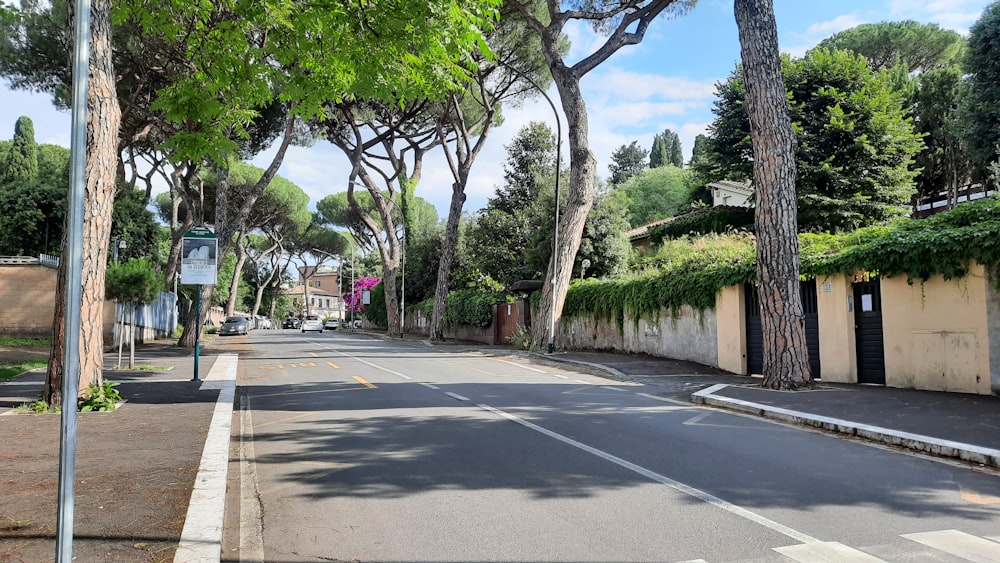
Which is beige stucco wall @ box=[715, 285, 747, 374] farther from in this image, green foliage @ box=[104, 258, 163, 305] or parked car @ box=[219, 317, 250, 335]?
parked car @ box=[219, 317, 250, 335]

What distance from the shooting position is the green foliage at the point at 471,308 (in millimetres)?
33594

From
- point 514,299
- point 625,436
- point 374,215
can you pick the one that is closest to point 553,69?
point 514,299

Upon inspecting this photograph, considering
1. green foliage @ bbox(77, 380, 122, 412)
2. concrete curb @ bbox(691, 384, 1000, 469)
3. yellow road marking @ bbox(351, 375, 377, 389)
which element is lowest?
concrete curb @ bbox(691, 384, 1000, 469)

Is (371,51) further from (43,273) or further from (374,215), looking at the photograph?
(374,215)

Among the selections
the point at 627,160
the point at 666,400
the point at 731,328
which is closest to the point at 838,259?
the point at 731,328

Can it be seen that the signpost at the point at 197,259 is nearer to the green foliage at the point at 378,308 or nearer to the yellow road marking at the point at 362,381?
the yellow road marking at the point at 362,381

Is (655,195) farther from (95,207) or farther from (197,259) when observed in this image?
(95,207)

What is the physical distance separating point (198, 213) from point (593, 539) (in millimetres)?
35652

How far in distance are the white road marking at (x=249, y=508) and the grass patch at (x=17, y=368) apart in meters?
8.60

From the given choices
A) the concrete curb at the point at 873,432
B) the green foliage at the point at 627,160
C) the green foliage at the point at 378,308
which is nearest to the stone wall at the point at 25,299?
the concrete curb at the point at 873,432

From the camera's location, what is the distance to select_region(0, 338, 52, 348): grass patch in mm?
23266

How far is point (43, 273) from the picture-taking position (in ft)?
87.6

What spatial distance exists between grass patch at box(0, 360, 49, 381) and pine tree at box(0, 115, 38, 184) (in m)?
24.5

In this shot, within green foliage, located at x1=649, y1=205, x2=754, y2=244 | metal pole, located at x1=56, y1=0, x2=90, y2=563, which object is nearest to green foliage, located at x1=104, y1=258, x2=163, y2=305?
metal pole, located at x1=56, y1=0, x2=90, y2=563
